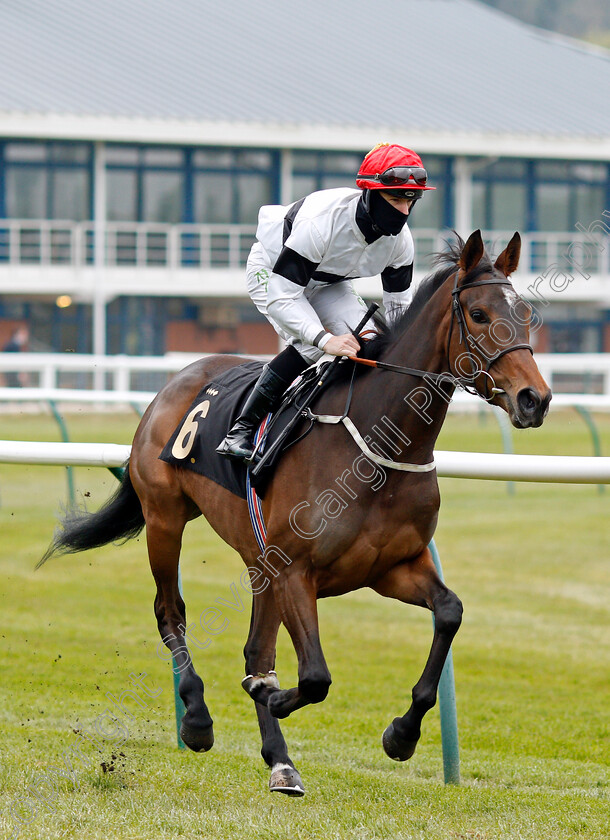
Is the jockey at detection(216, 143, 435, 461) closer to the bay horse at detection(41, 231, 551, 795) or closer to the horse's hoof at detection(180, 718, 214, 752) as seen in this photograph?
the bay horse at detection(41, 231, 551, 795)

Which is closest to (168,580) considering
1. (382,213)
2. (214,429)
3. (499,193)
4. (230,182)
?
(214,429)

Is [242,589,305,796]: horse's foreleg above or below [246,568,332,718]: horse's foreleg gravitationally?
below

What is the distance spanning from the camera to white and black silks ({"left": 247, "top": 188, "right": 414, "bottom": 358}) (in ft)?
11.6

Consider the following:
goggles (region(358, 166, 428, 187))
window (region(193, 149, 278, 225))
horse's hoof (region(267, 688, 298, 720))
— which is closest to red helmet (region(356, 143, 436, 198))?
goggles (region(358, 166, 428, 187))

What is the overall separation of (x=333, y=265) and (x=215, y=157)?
21776 mm

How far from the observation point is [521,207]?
2658 centimetres

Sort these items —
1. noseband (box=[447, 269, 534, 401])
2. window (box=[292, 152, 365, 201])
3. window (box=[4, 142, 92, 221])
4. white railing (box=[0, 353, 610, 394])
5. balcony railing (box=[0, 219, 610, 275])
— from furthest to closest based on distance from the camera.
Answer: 1. window (box=[292, 152, 365, 201])
2. window (box=[4, 142, 92, 221])
3. balcony railing (box=[0, 219, 610, 275])
4. white railing (box=[0, 353, 610, 394])
5. noseband (box=[447, 269, 534, 401])

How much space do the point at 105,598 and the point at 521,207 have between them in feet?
69.9

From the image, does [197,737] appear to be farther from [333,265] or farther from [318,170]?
[318,170]

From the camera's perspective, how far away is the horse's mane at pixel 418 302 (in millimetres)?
3416

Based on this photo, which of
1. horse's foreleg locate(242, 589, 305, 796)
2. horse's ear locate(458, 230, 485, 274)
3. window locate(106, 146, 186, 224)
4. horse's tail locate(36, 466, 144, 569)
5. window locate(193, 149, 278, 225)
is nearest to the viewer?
horse's ear locate(458, 230, 485, 274)

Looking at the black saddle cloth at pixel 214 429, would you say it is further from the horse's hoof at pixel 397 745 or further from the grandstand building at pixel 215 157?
the grandstand building at pixel 215 157

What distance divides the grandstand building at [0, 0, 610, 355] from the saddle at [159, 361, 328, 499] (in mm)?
17926

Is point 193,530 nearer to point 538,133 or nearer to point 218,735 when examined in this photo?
point 218,735
